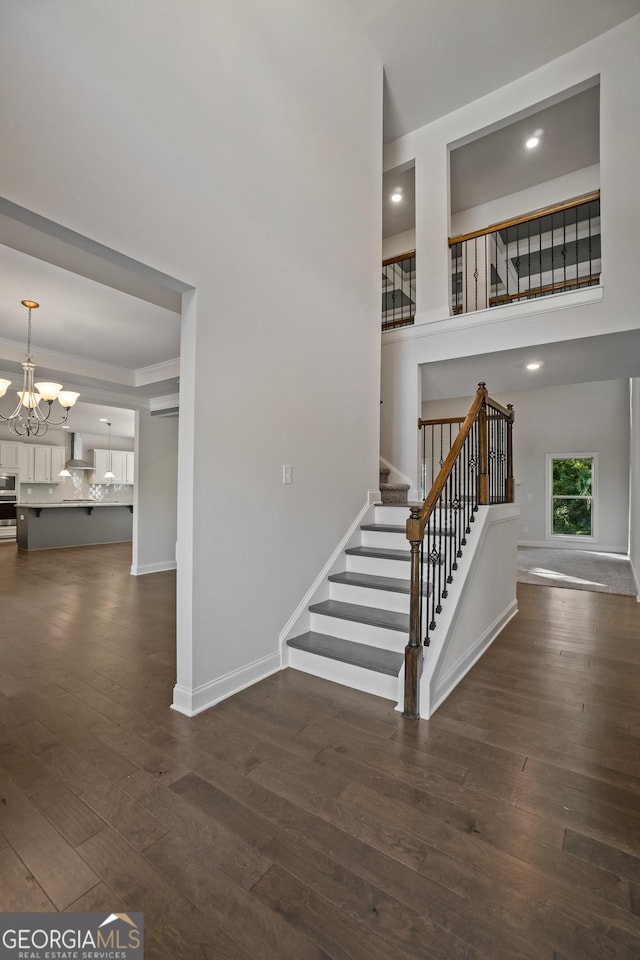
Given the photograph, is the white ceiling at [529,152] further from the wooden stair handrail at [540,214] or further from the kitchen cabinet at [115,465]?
the kitchen cabinet at [115,465]

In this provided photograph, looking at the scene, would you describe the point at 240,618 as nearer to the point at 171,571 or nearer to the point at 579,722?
the point at 579,722

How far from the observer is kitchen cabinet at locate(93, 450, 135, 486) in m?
12.2

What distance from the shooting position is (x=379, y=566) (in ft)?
11.5

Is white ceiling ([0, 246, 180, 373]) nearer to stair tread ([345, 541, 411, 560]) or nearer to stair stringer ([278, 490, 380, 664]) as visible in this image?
stair stringer ([278, 490, 380, 664])

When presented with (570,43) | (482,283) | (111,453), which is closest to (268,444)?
(482,283)

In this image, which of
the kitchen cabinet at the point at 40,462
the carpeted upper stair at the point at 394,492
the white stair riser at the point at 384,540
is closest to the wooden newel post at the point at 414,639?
the white stair riser at the point at 384,540

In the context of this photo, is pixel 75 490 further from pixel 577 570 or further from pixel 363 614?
pixel 577 570

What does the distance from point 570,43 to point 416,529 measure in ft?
18.1

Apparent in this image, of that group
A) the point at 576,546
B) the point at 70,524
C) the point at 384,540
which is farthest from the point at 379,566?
the point at 576,546

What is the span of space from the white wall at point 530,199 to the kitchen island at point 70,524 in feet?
28.7

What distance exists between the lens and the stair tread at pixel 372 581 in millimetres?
3156

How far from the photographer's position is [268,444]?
2.89 m

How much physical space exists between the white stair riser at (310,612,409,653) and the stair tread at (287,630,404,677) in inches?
1.3

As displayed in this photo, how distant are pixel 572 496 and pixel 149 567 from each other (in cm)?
901
